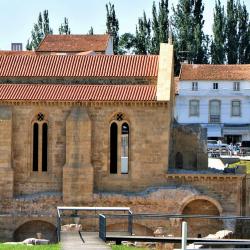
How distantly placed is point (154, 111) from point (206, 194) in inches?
208

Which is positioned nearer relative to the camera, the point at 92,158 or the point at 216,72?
the point at 92,158

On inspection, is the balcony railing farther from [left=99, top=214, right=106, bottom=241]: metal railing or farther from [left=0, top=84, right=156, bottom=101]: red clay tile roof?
[left=99, top=214, right=106, bottom=241]: metal railing

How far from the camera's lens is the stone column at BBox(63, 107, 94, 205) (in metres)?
52.0

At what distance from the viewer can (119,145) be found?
53062mm

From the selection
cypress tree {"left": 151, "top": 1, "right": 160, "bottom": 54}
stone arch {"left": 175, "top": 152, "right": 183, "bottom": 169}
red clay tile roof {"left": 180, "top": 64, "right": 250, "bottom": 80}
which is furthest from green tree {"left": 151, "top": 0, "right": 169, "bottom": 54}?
stone arch {"left": 175, "top": 152, "right": 183, "bottom": 169}

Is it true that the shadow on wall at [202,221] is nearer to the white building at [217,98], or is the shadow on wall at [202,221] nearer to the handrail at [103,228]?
the handrail at [103,228]

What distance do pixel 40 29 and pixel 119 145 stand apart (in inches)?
3143

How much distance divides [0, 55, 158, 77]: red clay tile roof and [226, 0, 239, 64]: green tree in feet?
185

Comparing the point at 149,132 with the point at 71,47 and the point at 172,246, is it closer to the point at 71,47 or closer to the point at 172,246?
the point at 172,246

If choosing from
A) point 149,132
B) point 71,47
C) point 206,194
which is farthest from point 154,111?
point 71,47

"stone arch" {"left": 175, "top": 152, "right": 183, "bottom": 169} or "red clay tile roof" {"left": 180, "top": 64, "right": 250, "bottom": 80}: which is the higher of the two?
"red clay tile roof" {"left": 180, "top": 64, "right": 250, "bottom": 80}

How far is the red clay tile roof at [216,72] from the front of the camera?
323 ft

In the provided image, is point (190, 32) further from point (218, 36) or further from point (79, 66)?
point (79, 66)

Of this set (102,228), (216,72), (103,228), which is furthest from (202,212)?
(216,72)
